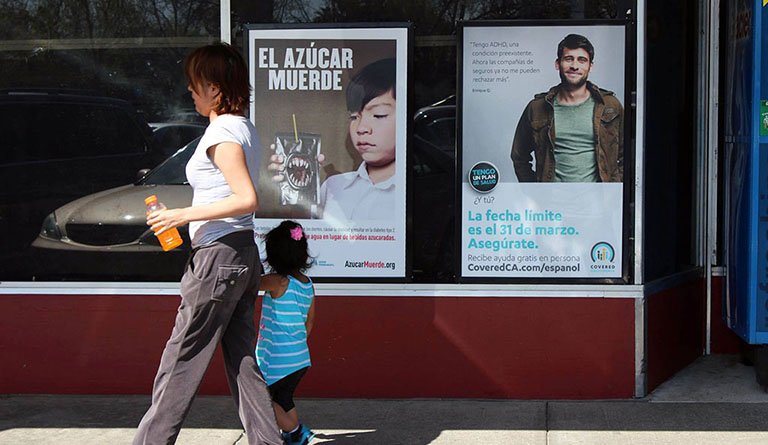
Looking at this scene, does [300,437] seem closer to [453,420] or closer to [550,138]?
[453,420]

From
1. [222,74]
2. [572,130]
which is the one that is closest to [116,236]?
[222,74]

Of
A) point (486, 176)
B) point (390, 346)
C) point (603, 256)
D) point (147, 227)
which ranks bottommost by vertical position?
point (390, 346)

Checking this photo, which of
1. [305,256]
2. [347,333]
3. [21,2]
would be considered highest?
[21,2]

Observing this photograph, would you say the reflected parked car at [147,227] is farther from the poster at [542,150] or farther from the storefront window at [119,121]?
the poster at [542,150]

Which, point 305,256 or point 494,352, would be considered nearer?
point 305,256

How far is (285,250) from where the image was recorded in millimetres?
4898

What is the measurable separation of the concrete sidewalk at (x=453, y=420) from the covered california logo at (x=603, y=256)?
0.70 m

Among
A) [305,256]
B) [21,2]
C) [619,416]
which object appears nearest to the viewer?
[305,256]

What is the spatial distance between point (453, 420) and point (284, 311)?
46.7 inches

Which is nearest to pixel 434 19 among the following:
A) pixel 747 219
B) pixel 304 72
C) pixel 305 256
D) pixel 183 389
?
pixel 304 72

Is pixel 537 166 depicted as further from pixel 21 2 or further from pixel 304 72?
pixel 21 2

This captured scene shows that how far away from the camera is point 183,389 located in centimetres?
447

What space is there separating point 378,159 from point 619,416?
1774 millimetres

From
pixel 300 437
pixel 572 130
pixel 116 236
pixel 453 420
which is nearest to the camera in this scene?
pixel 300 437
